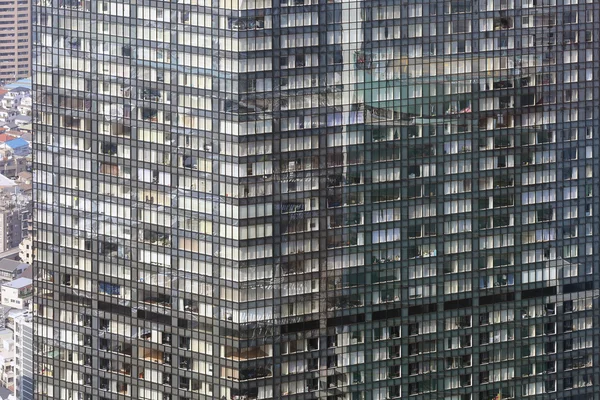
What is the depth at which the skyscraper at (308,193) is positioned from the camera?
180 metres

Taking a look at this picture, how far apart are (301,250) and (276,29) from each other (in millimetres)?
23897

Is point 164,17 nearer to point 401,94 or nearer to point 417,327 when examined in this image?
point 401,94

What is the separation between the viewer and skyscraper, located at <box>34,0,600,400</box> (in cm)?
18038

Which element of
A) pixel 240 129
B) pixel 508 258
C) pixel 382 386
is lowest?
pixel 382 386

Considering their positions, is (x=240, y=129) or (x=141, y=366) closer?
(x=240, y=129)

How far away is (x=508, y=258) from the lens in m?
197

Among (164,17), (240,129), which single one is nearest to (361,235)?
(240,129)

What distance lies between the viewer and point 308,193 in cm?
18375

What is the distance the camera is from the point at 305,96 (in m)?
181

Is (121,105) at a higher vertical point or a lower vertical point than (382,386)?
higher

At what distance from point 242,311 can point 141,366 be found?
15203mm

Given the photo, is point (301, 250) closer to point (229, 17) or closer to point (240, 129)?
point (240, 129)

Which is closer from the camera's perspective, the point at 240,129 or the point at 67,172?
the point at 240,129

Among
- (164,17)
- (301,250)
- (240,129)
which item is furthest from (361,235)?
(164,17)
